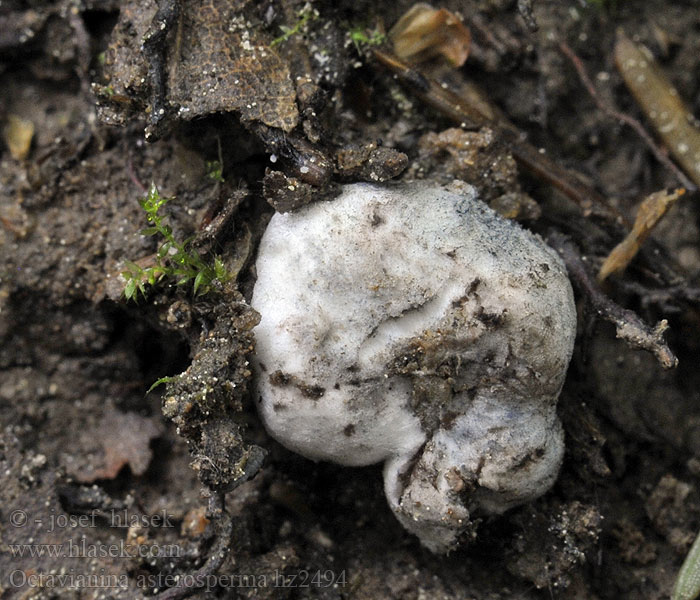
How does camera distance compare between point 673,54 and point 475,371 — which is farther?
point 673,54

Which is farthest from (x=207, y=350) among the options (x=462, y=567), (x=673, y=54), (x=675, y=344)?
(x=673, y=54)

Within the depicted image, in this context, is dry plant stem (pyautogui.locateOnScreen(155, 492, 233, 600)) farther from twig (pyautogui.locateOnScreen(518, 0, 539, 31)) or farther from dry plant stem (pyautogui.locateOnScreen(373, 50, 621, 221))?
twig (pyautogui.locateOnScreen(518, 0, 539, 31))

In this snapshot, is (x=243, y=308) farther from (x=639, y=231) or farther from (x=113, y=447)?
(x=639, y=231)

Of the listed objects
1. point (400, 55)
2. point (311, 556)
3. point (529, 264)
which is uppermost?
point (400, 55)

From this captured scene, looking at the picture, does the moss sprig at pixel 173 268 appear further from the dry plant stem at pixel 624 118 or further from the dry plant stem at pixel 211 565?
the dry plant stem at pixel 624 118

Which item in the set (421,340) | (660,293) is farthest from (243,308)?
(660,293)

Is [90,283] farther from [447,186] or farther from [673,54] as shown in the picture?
[673,54]
